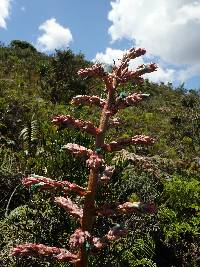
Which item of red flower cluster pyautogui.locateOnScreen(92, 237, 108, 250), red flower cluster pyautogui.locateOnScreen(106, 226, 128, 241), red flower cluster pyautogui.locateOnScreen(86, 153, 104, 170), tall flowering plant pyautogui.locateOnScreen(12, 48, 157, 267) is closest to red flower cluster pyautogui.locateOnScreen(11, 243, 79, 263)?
tall flowering plant pyautogui.locateOnScreen(12, 48, 157, 267)

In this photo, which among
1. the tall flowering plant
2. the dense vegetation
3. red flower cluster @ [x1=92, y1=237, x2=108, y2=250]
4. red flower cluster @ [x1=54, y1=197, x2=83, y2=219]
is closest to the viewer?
the tall flowering plant

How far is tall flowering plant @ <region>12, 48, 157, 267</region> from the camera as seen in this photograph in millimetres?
3545

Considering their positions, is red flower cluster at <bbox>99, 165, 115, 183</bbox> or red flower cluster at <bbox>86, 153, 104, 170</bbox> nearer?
red flower cluster at <bbox>86, 153, 104, 170</bbox>

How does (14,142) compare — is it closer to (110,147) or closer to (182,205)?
(182,205)

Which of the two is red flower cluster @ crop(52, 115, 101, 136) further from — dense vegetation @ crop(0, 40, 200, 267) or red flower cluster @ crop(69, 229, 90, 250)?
red flower cluster @ crop(69, 229, 90, 250)

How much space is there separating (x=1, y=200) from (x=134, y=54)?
6.23 metres

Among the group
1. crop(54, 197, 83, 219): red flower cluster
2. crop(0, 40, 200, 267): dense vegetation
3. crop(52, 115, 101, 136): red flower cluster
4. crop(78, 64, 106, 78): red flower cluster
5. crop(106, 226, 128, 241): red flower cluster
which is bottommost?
crop(106, 226, 128, 241): red flower cluster

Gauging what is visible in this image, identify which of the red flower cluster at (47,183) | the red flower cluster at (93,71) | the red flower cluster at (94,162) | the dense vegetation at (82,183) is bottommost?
the red flower cluster at (47,183)

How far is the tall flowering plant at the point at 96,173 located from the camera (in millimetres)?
3545

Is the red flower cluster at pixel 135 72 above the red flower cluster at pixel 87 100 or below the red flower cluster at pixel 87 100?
above

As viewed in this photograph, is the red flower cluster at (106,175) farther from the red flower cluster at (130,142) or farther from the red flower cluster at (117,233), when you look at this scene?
the red flower cluster at (117,233)

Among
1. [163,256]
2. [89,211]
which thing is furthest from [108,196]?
[89,211]

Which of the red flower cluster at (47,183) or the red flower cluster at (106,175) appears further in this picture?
the red flower cluster at (106,175)

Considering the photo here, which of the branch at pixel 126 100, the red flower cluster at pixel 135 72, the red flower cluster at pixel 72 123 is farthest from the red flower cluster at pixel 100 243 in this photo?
the red flower cluster at pixel 135 72
